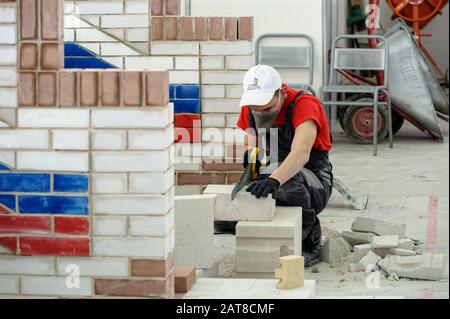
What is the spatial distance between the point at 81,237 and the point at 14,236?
0.98 feet

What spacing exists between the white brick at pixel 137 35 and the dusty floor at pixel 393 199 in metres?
1.55

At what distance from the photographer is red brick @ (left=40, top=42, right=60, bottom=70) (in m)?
4.34

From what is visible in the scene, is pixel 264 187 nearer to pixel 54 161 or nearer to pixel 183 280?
pixel 183 280

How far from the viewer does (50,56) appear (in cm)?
434

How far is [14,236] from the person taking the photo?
4406mm

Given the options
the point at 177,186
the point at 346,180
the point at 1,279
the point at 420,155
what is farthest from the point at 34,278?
the point at 420,155

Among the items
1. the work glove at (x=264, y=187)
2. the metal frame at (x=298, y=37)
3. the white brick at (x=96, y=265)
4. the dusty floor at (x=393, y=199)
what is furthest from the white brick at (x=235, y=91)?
the metal frame at (x=298, y=37)

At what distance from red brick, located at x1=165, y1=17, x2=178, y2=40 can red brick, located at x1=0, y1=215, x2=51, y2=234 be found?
285cm

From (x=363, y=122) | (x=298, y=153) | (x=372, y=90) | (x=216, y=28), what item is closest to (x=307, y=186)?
(x=298, y=153)

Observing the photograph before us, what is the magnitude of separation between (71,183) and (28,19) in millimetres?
709

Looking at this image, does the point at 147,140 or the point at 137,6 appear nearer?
the point at 147,140

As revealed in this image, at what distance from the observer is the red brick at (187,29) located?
6969 mm

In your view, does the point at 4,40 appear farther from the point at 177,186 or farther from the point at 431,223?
the point at 431,223

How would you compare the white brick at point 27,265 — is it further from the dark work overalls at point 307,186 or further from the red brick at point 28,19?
the dark work overalls at point 307,186
